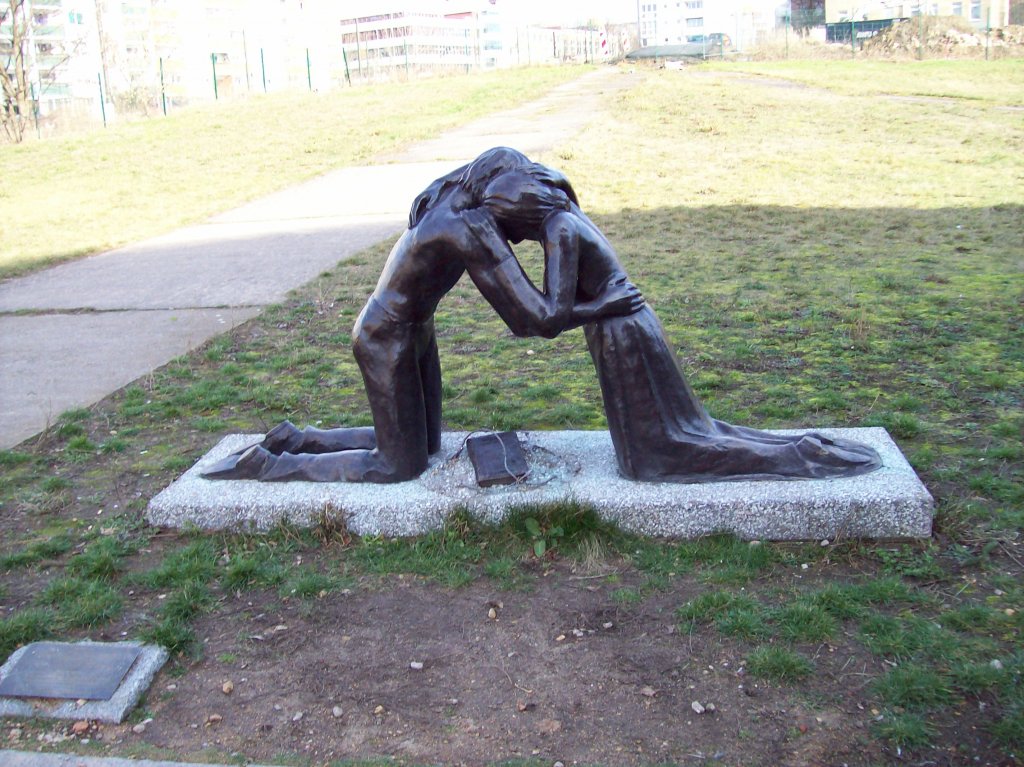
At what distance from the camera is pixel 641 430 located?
437 cm

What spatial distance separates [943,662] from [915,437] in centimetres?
220

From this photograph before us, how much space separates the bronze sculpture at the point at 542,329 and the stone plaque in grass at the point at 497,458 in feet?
0.84

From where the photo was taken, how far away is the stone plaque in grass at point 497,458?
451 cm

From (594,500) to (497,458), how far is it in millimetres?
529

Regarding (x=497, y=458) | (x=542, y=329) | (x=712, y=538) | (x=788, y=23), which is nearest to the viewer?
(x=542, y=329)

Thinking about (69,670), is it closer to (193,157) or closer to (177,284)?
(177,284)

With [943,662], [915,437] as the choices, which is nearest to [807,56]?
[915,437]

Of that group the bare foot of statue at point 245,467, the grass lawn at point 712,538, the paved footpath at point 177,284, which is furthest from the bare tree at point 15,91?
the bare foot of statue at point 245,467

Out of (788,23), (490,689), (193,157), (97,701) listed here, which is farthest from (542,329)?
(788,23)

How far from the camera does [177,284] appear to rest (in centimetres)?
1016

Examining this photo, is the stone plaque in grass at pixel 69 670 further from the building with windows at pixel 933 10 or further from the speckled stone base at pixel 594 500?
the building with windows at pixel 933 10

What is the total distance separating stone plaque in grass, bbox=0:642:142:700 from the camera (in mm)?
3439

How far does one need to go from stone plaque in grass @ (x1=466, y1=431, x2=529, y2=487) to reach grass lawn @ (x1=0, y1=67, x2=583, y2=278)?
8660mm

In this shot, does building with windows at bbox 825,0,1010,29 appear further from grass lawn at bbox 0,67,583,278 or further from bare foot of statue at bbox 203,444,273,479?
bare foot of statue at bbox 203,444,273,479
